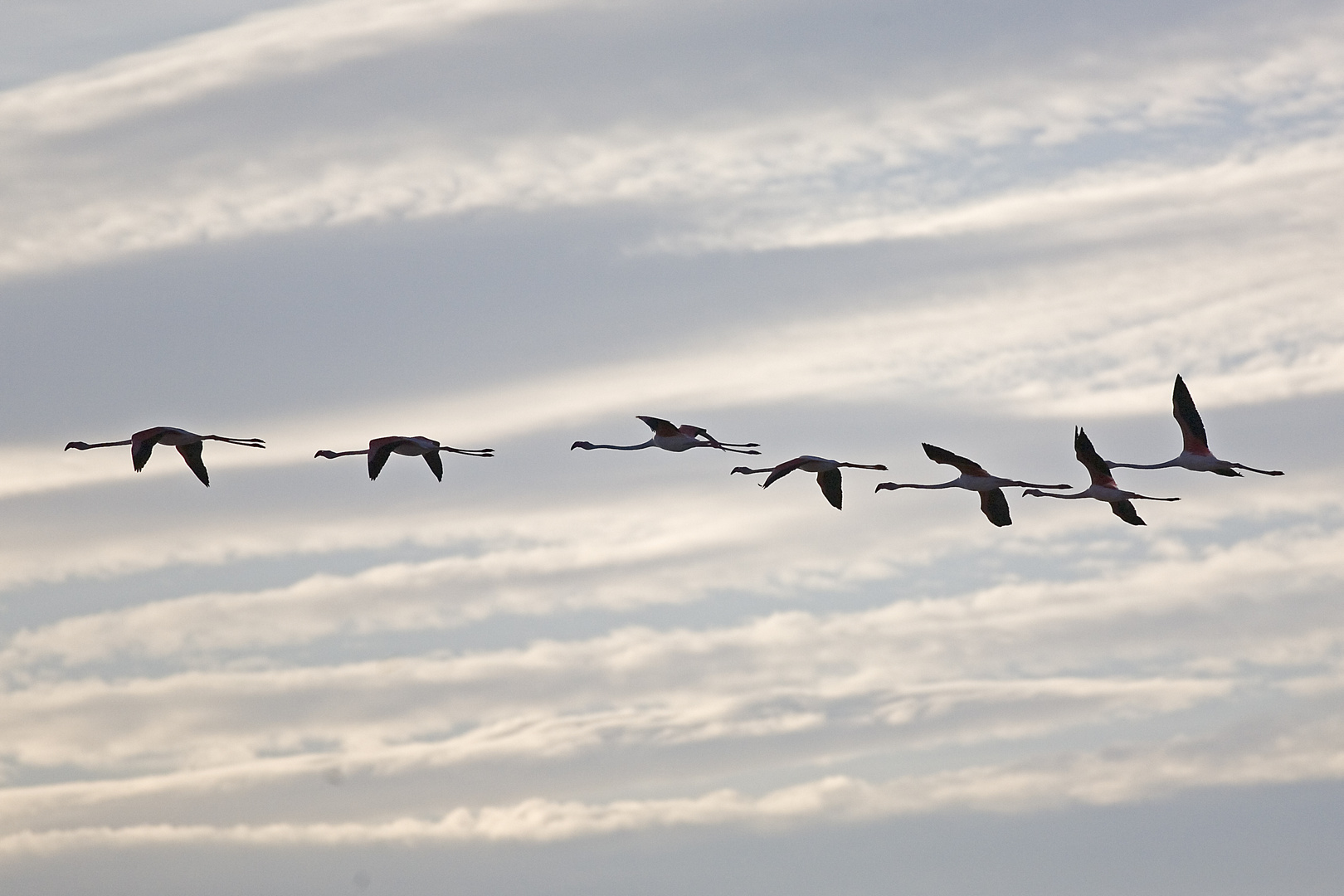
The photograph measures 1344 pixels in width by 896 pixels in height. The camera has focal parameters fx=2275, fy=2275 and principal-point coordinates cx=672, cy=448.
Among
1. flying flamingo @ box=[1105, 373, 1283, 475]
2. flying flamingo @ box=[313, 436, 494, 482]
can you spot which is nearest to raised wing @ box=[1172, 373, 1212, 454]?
flying flamingo @ box=[1105, 373, 1283, 475]

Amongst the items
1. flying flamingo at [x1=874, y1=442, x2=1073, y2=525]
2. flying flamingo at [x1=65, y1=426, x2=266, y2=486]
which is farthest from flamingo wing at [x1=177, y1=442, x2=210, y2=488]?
flying flamingo at [x1=874, y1=442, x2=1073, y2=525]

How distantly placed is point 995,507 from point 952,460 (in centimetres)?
411

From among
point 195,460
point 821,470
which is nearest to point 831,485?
point 821,470

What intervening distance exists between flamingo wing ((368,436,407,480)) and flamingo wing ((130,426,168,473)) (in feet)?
18.6

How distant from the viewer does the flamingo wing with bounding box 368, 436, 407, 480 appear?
6344 cm

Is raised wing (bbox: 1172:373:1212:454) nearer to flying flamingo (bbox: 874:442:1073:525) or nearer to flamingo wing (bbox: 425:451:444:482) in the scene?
flying flamingo (bbox: 874:442:1073:525)

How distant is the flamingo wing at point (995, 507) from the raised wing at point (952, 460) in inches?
93.6

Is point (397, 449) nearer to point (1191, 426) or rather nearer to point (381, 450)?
point (381, 450)

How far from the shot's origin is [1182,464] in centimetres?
7025

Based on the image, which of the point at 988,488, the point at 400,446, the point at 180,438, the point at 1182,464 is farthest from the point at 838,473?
the point at 180,438

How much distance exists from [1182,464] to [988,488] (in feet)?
19.8

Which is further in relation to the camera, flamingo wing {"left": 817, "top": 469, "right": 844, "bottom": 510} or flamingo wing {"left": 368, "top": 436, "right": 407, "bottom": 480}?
flamingo wing {"left": 817, "top": 469, "right": 844, "bottom": 510}

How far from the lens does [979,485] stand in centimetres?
7100

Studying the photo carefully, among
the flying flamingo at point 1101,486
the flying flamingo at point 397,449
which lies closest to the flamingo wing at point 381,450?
the flying flamingo at point 397,449
